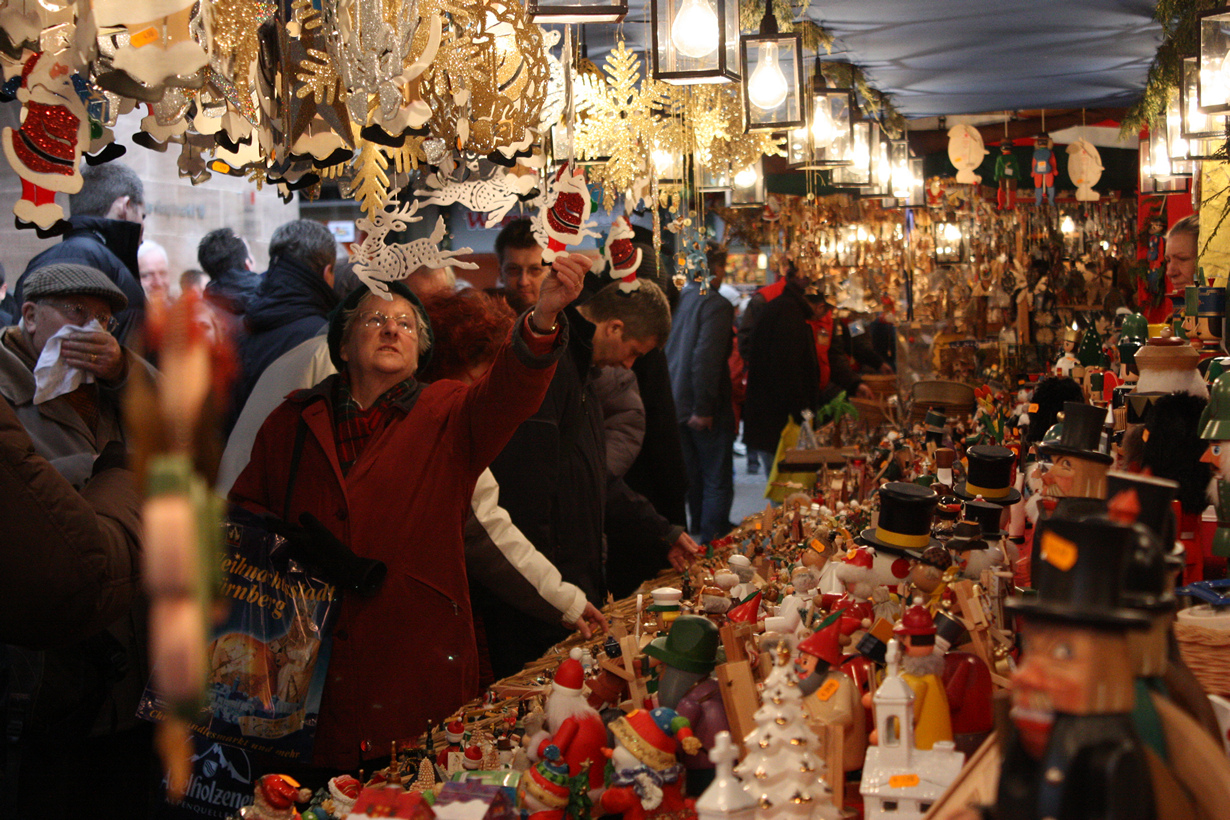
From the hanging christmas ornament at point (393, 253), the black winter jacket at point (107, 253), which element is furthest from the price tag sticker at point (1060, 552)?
the black winter jacket at point (107, 253)

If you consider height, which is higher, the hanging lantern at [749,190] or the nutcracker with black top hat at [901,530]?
the hanging lantern at [749,190]

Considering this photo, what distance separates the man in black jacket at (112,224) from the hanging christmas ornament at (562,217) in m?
1.61

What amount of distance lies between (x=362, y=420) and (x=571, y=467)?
88 centimetres

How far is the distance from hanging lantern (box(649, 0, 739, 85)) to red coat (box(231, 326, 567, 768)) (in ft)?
2.50

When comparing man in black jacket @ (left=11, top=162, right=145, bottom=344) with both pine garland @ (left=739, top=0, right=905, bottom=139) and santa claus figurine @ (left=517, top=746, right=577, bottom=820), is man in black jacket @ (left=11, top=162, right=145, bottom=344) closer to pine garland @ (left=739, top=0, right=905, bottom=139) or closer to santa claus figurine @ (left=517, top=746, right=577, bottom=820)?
pine garland @ (left=739, top=0, right=905, bottom=139)

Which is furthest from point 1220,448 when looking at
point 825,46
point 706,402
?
point 706,402

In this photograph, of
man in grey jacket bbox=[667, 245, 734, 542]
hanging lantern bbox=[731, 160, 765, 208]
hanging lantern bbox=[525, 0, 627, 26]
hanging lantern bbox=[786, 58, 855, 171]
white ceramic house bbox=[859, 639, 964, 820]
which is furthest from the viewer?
man in grey jacket bbox=[667, 245, 734, 542]

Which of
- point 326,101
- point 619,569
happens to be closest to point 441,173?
point 326,101

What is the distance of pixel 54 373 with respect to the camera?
7.97ft

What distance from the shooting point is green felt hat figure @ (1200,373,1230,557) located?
1.78 metres

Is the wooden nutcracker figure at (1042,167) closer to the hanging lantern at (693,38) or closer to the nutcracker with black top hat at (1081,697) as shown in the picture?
the hanging lantern at (693,38)

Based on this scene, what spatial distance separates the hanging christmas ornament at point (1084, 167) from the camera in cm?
748

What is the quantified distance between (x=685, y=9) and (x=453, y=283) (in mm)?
Result: 1226

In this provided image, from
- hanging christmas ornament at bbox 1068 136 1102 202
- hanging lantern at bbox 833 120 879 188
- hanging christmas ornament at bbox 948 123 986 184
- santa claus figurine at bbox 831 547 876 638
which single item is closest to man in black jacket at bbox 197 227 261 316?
hanging lantern at bbox 833 120 879 188
